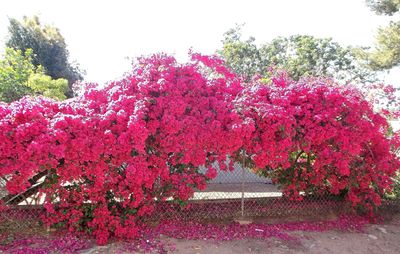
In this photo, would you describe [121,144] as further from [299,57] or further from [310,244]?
[299,57]

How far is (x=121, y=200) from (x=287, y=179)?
2.71 metres

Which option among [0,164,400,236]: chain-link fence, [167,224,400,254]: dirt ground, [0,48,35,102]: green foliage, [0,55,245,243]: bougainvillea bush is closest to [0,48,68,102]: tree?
[0,48,35,102]: green foliage

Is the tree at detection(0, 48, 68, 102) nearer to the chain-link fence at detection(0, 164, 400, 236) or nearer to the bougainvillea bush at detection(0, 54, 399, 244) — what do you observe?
the chain-link fence at detection(0, 164, 400, 236)

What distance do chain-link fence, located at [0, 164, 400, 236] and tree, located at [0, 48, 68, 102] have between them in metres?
6.90

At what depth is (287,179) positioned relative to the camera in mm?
5422

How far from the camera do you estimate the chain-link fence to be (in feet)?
14.0

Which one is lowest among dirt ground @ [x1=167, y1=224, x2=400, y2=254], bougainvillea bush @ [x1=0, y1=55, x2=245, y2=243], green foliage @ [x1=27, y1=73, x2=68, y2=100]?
dirt ground @ [x1=167, y1=224, x2=400, y2=254]

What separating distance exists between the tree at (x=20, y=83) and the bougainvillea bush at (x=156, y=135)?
7087 mm

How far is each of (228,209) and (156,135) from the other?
1820 mm

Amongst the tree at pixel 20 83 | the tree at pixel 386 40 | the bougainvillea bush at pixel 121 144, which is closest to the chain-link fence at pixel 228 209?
the bougainvillea bush at pixel 121 144

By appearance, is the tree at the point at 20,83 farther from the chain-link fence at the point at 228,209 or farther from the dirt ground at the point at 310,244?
the dirt ground at the point at 310,244

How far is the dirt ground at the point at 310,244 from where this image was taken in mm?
4127

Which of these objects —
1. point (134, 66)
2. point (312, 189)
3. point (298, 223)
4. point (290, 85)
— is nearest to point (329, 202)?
point (312, 189)

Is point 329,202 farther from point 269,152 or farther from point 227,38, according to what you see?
point 227,38
